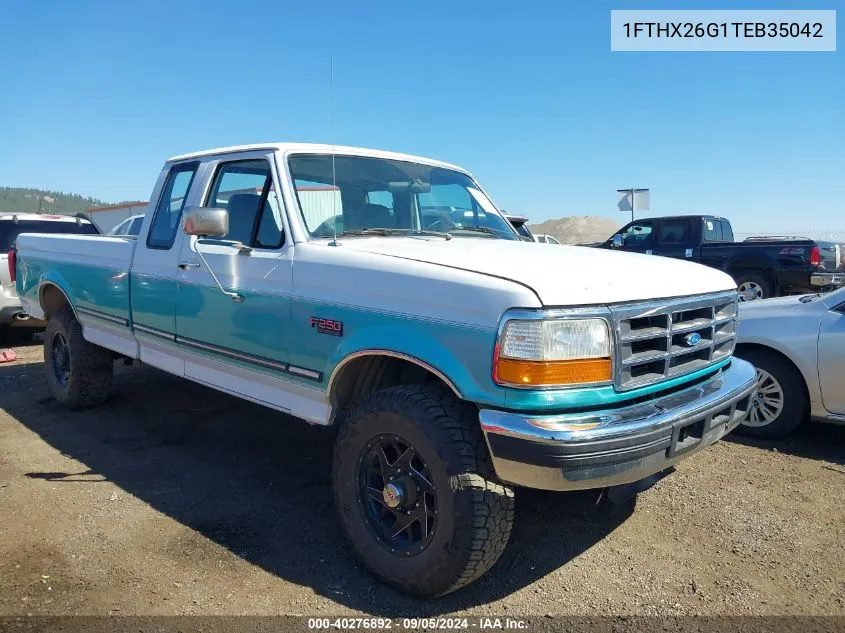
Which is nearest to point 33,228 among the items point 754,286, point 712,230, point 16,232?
point 16,232

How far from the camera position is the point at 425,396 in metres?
2.81

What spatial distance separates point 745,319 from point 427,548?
11.4 feet

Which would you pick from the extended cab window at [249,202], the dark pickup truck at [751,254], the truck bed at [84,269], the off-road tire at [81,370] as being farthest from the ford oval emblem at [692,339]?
the dark pickup truck at [751,254]

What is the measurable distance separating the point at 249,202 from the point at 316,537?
1968mm

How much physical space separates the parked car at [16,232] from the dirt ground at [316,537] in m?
4.03

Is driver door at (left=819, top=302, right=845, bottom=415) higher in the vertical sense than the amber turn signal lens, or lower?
lower

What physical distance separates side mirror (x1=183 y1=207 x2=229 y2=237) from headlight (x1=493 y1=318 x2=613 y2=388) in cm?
180

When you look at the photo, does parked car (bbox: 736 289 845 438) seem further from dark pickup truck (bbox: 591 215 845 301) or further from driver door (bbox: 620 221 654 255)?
driver door (bbox: 620 221 654 255)

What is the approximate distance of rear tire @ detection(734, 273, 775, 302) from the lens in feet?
40.7

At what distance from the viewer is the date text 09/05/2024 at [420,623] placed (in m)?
2.71

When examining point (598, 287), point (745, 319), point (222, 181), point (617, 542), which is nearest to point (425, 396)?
point (598, 287)

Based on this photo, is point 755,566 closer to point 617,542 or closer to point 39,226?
point 617,542

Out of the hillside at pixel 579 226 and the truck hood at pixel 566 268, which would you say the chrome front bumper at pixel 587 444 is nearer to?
the truck hood at pixel 566 268

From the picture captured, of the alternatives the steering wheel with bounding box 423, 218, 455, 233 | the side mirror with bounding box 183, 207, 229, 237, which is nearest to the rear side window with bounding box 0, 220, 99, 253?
the side mirror with bounding box 183, 207, 229, 237
